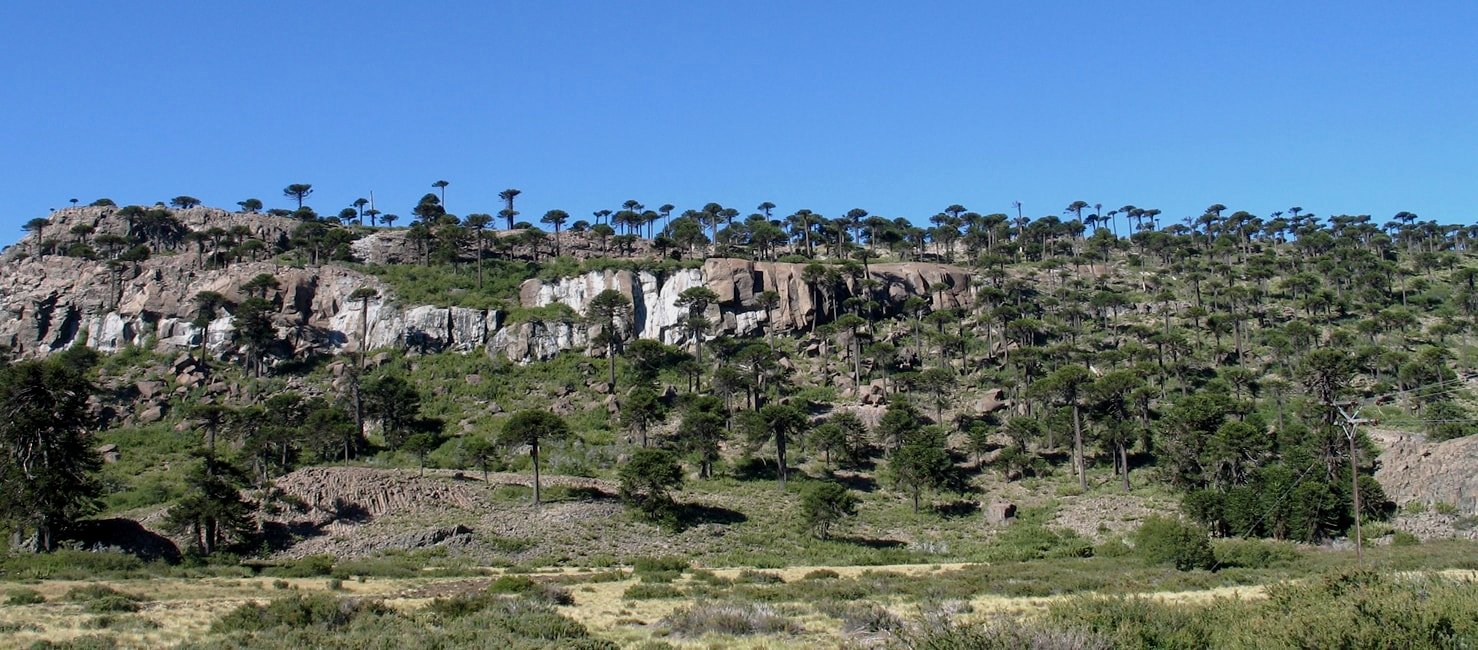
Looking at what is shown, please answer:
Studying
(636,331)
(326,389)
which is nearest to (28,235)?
(326,389)

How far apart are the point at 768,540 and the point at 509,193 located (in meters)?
102

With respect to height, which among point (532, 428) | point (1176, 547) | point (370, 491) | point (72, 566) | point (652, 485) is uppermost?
point (532, 428)

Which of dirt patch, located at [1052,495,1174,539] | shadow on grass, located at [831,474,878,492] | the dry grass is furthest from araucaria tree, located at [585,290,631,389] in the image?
the dry grass

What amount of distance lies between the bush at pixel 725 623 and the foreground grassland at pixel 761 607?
52mm

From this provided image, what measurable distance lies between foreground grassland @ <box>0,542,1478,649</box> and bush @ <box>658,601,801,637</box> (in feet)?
0.17

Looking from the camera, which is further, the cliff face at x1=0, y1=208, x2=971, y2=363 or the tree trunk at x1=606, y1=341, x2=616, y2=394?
the cliff face at x1=0, y1=208, x2=971, y2=363

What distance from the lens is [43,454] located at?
44.9 metres

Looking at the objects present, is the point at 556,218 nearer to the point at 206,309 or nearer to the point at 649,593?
the point at 206,309

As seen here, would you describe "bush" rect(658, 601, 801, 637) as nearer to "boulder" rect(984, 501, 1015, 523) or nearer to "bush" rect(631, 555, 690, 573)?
"bush" rect(631, 555, 690, 573)

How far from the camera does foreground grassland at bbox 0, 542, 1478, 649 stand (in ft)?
57.8

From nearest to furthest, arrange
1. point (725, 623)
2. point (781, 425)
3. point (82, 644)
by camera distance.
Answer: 1. point (82, 644)
2. point (725, 623)
3. point (781, 425)

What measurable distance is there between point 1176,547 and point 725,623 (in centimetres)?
2670

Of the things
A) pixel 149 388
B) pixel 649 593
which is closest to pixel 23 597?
pixel 649 593

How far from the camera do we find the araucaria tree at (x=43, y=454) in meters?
42.2
